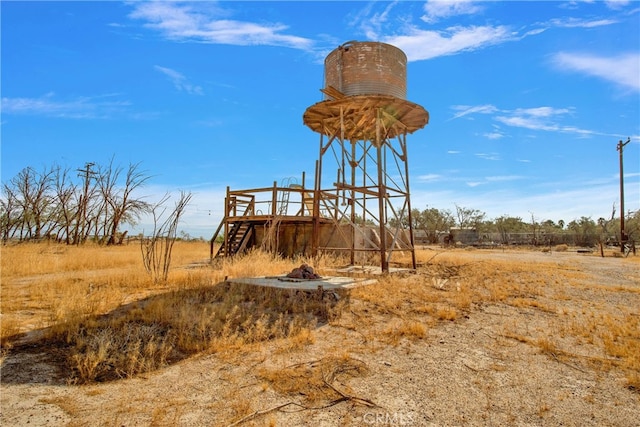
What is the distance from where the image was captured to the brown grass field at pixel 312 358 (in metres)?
3.17

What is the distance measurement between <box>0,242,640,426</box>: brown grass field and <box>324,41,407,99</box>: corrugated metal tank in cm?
641

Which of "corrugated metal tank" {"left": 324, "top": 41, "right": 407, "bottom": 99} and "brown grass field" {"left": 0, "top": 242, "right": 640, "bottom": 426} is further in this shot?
"corrugated metal tank" {"left": 324, "top": 41, "right": 407, "bottom": 99}

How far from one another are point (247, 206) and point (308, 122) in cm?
509

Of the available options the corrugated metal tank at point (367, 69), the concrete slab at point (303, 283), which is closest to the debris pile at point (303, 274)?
the concrete slab at point (303, 283)

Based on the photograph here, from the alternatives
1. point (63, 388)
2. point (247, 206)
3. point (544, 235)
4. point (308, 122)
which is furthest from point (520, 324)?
point (544, 235)

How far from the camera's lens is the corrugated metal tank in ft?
35.5

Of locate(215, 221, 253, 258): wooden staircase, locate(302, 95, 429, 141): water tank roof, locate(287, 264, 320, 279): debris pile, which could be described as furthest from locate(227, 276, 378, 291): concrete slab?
locate(215, 221, 253, 258): wooden staircase

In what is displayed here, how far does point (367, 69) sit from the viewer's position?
10836 millimetres

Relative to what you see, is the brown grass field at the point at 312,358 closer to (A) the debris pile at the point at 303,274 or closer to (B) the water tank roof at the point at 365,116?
(A) the debris pile at the point at 303,274

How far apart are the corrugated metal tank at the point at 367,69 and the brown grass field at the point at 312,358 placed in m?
6.41

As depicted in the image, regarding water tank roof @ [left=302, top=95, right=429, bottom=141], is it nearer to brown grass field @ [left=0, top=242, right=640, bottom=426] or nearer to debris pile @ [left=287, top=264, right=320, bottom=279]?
debris pile @ [left=287, top=264, right=320, bottom=279]

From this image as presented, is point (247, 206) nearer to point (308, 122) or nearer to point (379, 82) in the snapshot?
point (308, 122)

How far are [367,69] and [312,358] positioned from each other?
358 inches

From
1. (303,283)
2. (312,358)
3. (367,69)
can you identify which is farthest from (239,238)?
(312,358)
